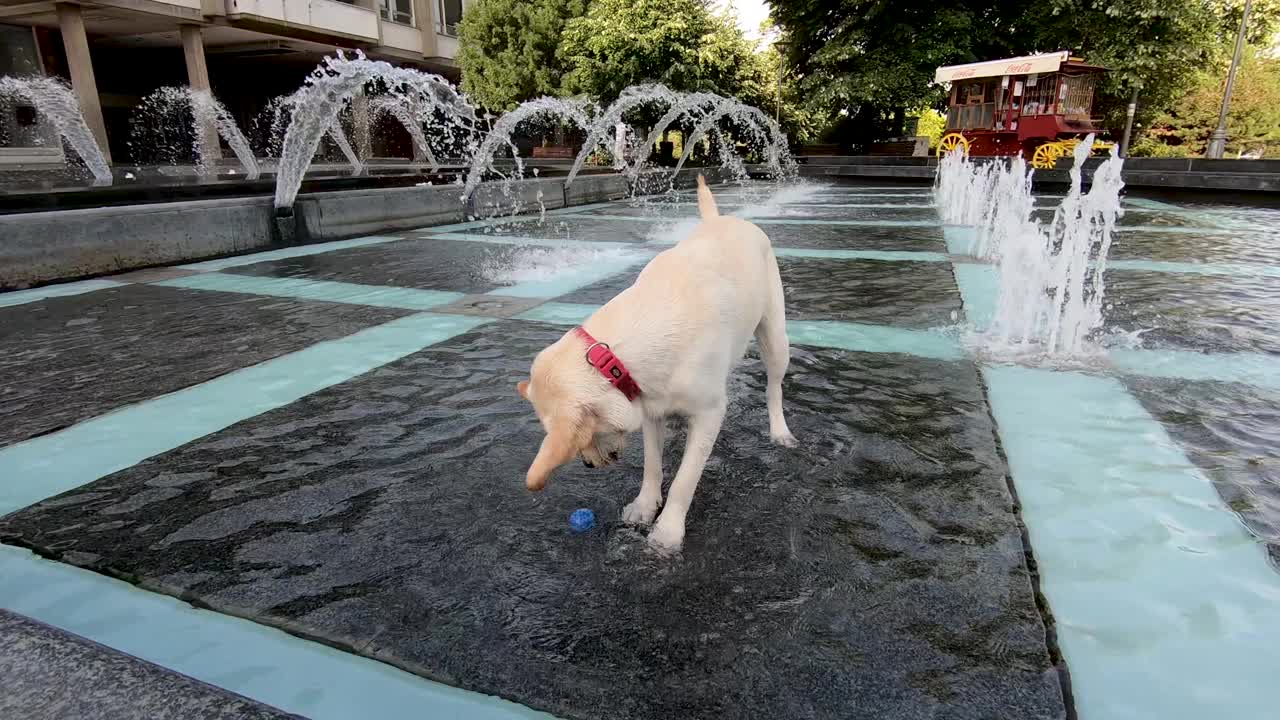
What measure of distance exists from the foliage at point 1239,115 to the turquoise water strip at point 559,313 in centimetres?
3745

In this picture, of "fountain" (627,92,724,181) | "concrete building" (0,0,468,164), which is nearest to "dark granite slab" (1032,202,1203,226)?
"fountain" (627,92,724,181)

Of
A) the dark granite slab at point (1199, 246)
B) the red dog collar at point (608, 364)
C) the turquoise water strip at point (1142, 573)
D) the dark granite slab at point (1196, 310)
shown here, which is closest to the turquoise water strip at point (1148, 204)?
the dark granite slab at point (1199, 246)

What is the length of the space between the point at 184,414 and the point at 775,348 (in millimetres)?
3109

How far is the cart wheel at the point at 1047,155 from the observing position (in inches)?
800

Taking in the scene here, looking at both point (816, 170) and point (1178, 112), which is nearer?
point (816, 170)

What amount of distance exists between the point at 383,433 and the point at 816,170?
2348cm

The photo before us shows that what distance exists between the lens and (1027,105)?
20875mm

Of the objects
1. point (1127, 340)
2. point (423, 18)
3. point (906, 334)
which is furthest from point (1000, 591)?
point (423, 18)

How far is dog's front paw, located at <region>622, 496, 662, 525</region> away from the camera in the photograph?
105 inches

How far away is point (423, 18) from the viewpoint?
31.2 meters

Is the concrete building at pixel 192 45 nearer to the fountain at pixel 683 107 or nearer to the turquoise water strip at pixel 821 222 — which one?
the fountain at pixel 683 107

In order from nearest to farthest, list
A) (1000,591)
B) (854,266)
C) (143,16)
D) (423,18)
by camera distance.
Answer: (1000,591) → (854,266) → (143,16) → (423,18)

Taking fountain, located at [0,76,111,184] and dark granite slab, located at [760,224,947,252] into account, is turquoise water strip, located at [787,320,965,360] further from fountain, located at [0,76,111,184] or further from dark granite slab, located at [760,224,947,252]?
fountain, located at [0,76,111,184]

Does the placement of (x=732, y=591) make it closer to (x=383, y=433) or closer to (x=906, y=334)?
(x=383, y=433)
